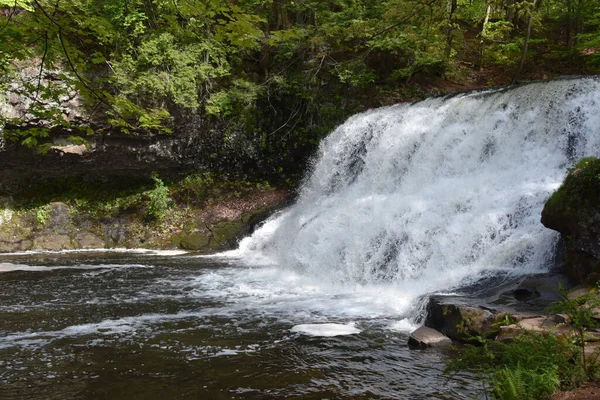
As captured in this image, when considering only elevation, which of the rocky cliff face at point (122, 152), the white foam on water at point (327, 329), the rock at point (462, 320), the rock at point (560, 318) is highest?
the rocky cliff face at point (122, 152)

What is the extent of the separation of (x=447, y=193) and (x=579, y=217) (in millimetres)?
3290

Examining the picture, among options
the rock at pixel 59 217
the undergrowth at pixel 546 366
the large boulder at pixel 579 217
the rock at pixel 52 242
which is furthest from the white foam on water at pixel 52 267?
the undergrowth at pixel 546 366

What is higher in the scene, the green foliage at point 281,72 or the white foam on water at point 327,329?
the green foliage at point 281,72

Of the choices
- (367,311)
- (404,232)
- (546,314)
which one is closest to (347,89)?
(404,232)

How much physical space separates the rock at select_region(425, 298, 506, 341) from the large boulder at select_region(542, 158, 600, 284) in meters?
1.51

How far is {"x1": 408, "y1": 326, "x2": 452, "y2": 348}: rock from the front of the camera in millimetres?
5273

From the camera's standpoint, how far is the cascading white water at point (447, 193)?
7.84 m

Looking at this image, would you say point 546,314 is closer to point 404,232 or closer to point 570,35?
point 404,232

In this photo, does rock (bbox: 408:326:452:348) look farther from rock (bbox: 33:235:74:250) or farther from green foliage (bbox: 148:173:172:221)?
rock (bbox: 33:235:74:250)

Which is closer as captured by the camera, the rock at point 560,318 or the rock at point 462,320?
the rock at point 560,318

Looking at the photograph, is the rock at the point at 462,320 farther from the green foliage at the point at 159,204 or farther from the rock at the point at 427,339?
the green foliage at the point at 159,204

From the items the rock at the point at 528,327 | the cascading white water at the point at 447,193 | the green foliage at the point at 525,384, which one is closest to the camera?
the green foliage at the point at 525,384

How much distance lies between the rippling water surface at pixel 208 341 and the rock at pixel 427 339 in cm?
16

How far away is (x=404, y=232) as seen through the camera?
870cm
